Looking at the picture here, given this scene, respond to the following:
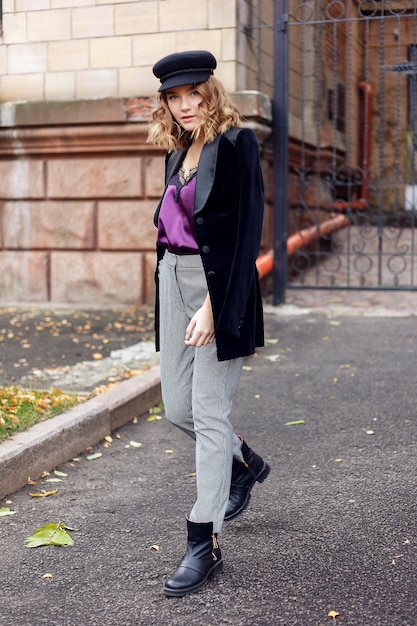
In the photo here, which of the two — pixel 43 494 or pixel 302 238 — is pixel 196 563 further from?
pixel 302 238

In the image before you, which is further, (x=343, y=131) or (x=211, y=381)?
(x=343, y=131)

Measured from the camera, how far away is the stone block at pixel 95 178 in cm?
999

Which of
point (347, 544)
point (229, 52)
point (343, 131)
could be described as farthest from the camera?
point (343, 131)

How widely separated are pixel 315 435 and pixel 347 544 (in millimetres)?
1681

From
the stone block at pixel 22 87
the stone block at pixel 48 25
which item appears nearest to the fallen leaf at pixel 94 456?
the stone block at pixel 22 87

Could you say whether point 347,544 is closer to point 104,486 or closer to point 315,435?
point 104,486

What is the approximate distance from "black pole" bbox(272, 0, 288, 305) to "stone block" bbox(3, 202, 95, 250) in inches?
80.7

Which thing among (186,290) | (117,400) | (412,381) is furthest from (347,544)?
(412,381)

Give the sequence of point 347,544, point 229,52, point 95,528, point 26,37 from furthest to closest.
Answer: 1. point 26,37
2. point 229,52
3. point 95,528
4. point 347,544

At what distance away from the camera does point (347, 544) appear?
3.51 meters

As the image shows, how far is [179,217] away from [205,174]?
185 mm

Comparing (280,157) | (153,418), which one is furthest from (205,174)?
(280,157)

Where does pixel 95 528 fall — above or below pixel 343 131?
below

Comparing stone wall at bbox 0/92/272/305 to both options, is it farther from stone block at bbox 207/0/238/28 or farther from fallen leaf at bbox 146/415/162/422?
fallen leaf at bbox 146/415/162/422
